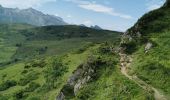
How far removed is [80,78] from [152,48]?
856 inches

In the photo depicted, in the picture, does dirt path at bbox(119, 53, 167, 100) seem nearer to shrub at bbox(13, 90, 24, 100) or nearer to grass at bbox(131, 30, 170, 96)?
grass at bbox(131, 30, 170, 96)

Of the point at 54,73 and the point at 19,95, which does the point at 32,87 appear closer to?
the point at 19,95

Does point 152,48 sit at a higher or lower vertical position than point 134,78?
higher

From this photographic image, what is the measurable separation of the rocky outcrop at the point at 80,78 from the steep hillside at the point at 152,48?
352 inches

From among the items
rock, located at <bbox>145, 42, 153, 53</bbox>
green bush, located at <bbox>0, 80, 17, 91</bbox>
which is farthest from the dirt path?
green bush, located at <bbox>0, 80, 17, 91</bbox>

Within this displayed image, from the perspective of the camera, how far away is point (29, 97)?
145 metres

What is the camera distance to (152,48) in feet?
315

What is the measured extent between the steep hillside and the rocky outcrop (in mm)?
8936

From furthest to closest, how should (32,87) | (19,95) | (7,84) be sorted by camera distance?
(7,84)
(32,87)
(19,95)

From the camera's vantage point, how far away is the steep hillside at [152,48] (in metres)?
80.8

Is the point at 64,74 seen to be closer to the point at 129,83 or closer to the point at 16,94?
the point at 16,94

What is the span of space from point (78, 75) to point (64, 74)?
195 feet

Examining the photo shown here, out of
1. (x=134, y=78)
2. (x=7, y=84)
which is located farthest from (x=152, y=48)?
(x=7, y=84)

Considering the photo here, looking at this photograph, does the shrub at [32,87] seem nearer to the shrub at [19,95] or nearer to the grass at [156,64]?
the shrub at [19,95]
